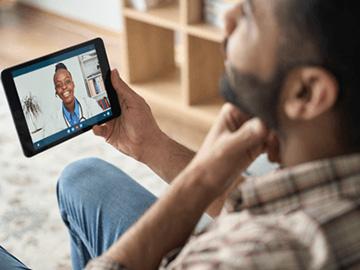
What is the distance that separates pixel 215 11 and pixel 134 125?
120 cm

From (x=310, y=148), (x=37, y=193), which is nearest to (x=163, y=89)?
(x=37, y=193)

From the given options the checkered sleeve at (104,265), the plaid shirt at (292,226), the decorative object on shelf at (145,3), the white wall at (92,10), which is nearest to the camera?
the plaid shirt at (292,226)

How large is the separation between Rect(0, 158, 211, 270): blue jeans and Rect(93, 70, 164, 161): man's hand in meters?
0.09

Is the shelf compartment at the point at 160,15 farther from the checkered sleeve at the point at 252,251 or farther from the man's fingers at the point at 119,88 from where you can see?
the checkered sleeve at the point at 252,251

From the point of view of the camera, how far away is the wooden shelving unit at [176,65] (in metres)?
2.47

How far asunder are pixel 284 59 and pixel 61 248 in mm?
1293

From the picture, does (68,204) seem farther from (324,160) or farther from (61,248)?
(324,160)

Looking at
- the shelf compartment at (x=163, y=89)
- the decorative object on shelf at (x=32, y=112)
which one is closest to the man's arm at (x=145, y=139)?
the decorative object on shelf at (x=32, y=112)

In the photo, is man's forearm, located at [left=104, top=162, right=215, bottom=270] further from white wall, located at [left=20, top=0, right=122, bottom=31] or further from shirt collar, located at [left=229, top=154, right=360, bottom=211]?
white wall, located at [left=20, top=0, right=122, bottom=31]

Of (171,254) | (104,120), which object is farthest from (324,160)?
(104,120)

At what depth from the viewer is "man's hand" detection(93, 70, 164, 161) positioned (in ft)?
4.28

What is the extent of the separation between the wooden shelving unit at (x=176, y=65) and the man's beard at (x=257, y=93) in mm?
1488

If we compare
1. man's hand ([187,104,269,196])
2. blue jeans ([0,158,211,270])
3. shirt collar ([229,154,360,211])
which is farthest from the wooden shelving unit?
shirt collar ([229,154,360,211])

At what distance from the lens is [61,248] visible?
75.5 inches
